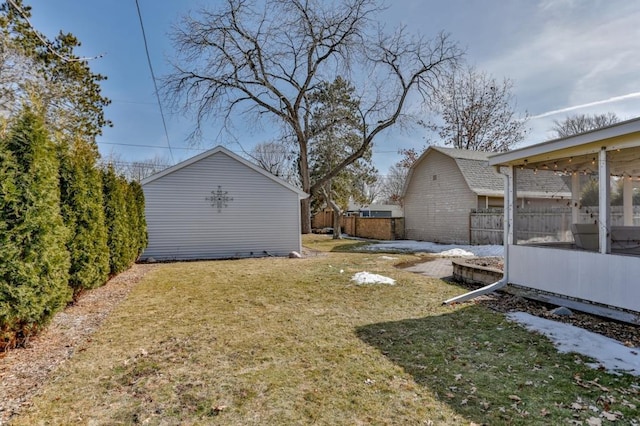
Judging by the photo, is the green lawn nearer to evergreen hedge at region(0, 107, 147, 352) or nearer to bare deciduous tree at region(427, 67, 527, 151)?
evergreen hedge at region(0, 107, 147, 352)

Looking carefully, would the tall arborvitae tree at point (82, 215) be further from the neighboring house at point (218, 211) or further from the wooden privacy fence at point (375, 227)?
the wooden privacy fence at point (375, 227)

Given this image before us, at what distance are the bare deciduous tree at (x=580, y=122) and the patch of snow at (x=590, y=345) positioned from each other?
29.3m

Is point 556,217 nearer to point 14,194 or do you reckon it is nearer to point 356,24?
point 14,194

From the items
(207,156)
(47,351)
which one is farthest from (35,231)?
(207,156)

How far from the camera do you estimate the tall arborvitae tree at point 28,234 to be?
350cm

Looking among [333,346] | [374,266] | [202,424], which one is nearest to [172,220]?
[374,266]

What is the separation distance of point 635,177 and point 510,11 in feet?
18.3

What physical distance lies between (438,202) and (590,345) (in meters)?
14.5

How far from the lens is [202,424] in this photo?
2.52 m

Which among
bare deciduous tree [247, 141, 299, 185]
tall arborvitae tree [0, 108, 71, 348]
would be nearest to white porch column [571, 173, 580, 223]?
tall arborvitae tree [0, 108, 71, 348]

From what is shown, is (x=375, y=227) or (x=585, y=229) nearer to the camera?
(x=585, y=229)

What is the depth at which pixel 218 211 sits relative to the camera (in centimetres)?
1294

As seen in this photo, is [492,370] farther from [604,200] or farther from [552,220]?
[552,220]

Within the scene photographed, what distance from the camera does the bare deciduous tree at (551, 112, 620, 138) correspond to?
2711cm
